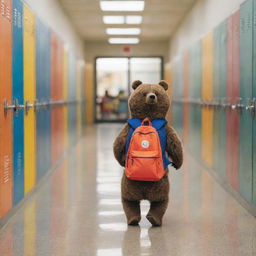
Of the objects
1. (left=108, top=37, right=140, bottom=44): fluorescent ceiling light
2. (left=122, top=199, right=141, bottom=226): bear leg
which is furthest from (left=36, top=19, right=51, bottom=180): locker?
(left=108, top=37, right=140, bottom=44): fluorescent ceiling light

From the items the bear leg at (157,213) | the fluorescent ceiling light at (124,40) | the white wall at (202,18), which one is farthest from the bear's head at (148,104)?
the fluorescent ceiling light at (124,40)

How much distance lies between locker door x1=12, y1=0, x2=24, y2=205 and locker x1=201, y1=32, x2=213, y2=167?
10.6 ft

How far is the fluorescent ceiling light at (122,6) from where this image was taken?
11.4 m

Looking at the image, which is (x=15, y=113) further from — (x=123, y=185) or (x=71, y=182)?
(x=71, y=182)

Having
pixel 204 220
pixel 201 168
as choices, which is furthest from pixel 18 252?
pixel 201 168

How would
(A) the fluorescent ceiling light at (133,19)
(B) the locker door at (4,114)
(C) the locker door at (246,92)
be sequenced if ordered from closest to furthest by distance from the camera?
(B) the locker door at (4,114), (C) the locker door at (246,92), (A) the fluorescent ceiling light at (133,19)

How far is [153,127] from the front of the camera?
4.89m

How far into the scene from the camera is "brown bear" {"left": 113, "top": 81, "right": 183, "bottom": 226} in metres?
4.92

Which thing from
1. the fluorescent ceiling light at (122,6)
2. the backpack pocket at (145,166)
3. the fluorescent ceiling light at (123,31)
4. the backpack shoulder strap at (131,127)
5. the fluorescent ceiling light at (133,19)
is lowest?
the backpack pocket at (145,166)

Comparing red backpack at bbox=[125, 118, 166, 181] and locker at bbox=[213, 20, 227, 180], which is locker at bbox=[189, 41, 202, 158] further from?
red backpack at bbox=[125, 118, 166, 181]

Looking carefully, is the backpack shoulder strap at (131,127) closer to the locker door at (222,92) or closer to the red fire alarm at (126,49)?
the locker door at (222,92)

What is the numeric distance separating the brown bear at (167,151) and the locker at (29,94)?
1.55m

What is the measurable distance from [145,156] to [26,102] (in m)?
1.93

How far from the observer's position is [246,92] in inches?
225
